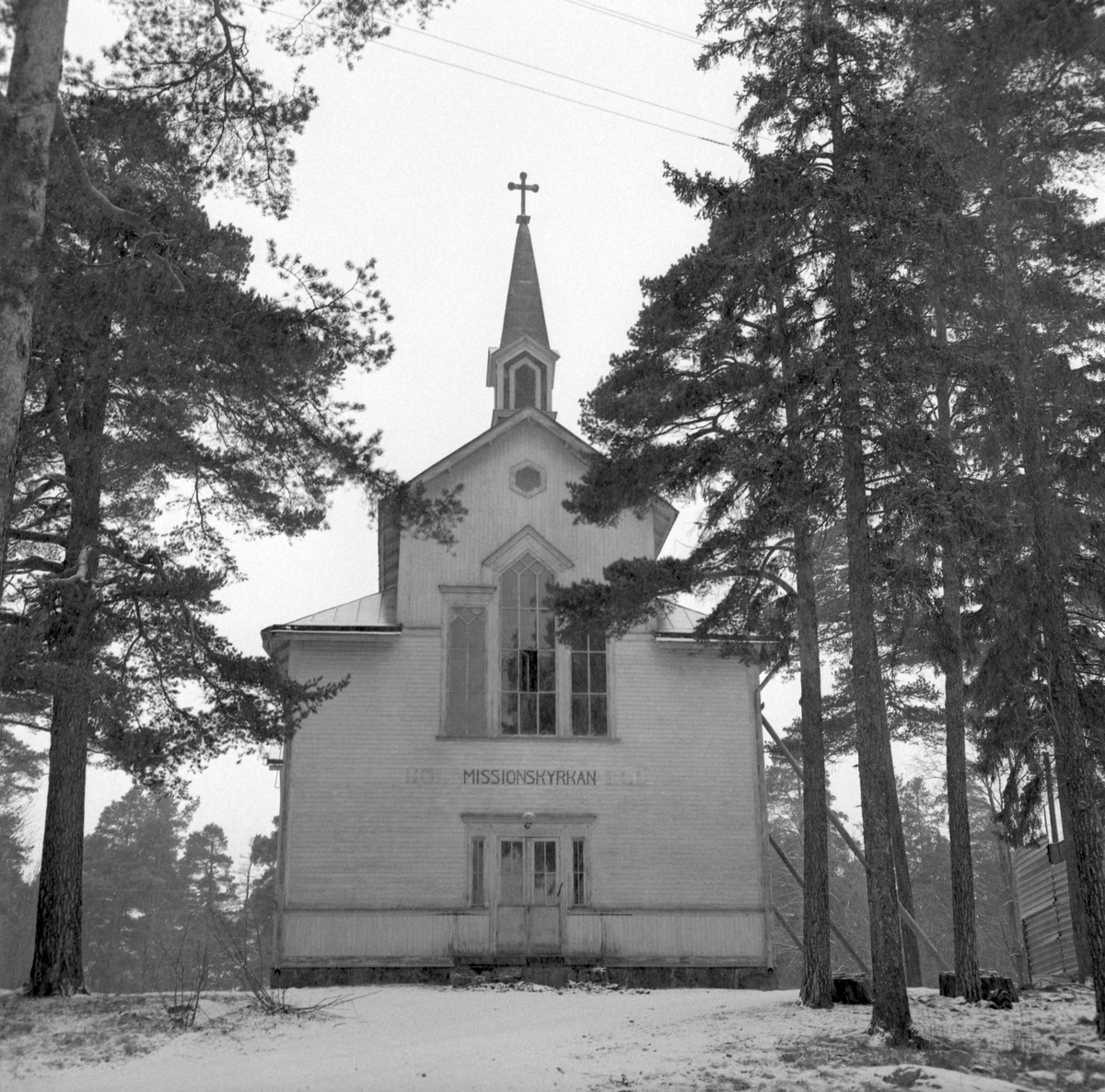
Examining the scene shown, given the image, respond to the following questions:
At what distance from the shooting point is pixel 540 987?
17.5 meters

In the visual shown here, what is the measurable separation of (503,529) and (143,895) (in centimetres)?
3402

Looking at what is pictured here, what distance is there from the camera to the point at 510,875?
19.4 metres

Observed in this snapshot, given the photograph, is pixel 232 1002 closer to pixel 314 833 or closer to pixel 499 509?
pixel 314 833

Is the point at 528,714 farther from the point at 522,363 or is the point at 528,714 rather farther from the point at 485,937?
the point at 522,363

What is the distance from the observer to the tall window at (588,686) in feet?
66.6

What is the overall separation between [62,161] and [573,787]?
43.0 feet

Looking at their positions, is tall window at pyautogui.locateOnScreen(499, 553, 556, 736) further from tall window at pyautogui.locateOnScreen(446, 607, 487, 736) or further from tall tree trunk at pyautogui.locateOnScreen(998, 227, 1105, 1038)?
tall tree trunk at pyautogui.locateOnScreen(998, 227, 1105, 1038)

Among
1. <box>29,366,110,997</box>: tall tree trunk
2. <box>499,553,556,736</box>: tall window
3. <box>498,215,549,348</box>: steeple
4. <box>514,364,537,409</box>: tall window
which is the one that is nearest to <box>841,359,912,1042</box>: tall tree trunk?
<box>29,366,110,997</box>: tall tree trunk

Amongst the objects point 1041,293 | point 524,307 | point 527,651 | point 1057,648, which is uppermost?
point 524,307

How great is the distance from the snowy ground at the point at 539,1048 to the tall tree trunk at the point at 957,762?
0.68 m

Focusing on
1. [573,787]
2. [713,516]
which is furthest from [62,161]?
[573,787]

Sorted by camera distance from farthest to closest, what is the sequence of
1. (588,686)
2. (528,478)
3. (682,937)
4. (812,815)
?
1. (528,478)
2. (588,686)
3. (682,937)
4. (812,815)

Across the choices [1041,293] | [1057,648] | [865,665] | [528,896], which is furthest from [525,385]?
[1057,648]

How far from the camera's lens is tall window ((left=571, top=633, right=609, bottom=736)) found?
20.3 metres
